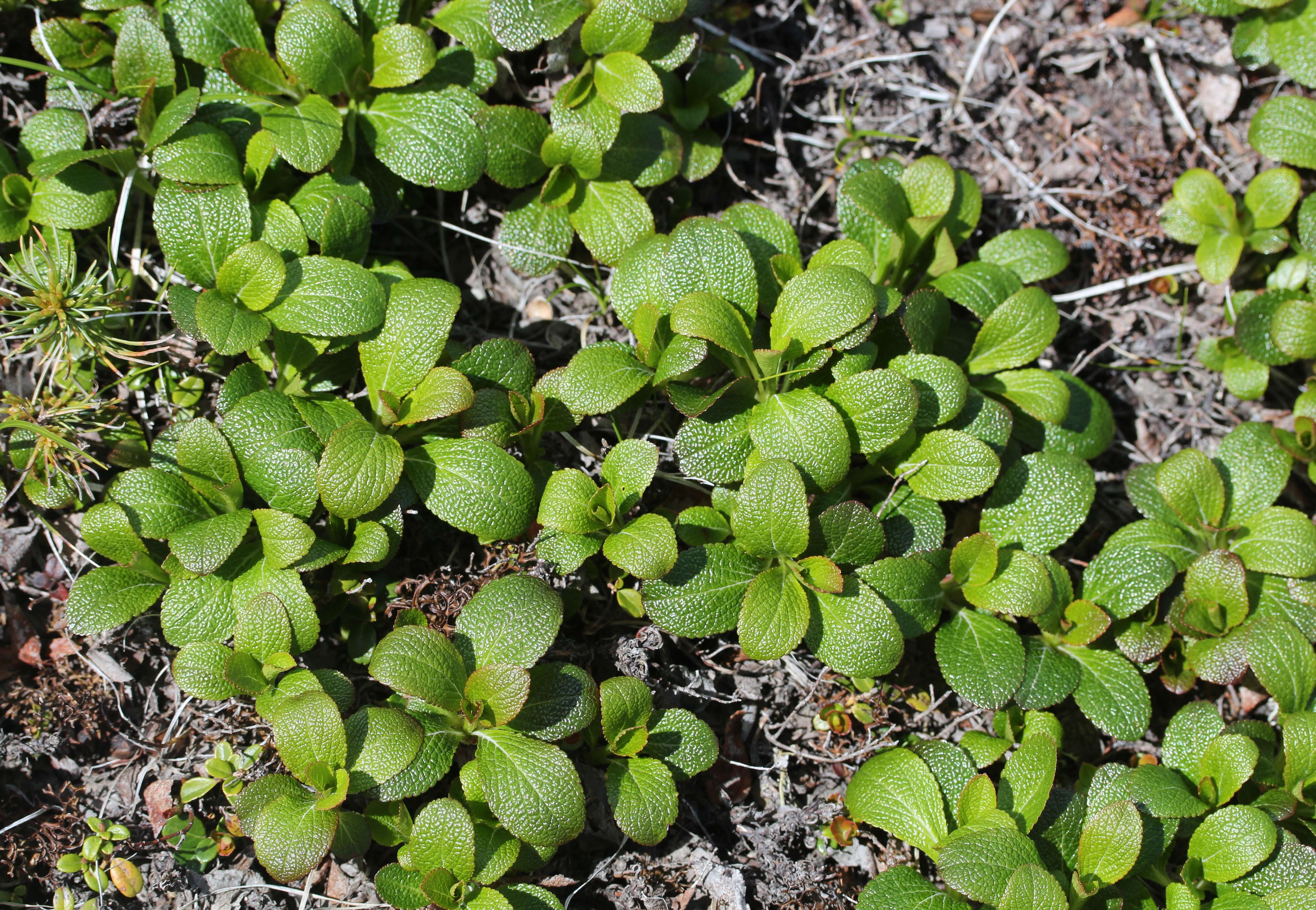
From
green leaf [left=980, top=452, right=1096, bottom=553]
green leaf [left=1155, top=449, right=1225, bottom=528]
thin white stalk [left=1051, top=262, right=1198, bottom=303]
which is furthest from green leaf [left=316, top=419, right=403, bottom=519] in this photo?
thin white stalk [left=1051, top=262, right=1198, bottom=303]

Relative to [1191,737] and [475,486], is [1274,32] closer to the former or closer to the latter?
[1191,737]

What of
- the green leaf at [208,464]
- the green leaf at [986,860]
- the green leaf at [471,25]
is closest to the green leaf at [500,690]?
the green leaf at [208,464]

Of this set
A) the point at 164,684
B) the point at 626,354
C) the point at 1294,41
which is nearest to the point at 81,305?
the point at 164,684

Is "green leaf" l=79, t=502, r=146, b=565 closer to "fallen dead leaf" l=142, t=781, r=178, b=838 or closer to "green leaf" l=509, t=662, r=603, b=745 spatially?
"fallen dead leaf" l=142, t=781, r=178, b=838

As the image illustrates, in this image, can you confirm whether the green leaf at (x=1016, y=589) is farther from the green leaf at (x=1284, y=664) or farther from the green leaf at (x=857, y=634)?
the green leaf at (x=1284, y=664)

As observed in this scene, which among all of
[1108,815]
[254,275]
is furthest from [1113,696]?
[254,275]

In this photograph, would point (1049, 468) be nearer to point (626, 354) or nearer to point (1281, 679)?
point (1281, 679)

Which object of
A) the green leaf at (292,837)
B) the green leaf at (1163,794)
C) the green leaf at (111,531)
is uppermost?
the green leaf at (111,531)
